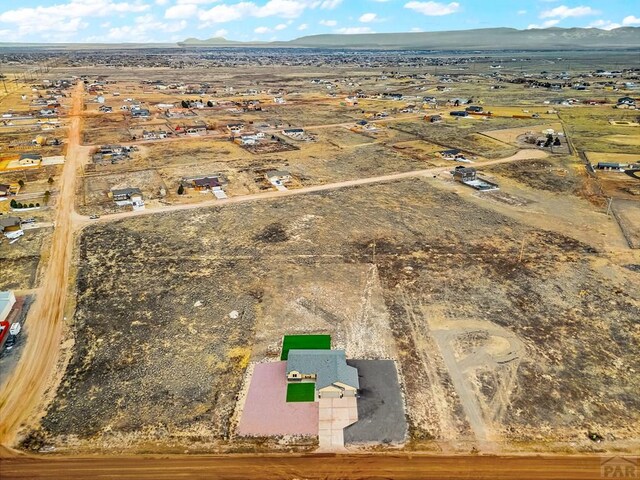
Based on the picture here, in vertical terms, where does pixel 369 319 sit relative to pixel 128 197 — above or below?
below

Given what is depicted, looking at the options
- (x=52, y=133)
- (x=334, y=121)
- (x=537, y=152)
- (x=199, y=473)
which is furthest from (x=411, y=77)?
(x=199, y=473)

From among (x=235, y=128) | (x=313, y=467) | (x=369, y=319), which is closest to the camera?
(x=313, y=467)

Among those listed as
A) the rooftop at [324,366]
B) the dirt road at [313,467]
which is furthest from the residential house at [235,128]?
the dirt road at [313,467]

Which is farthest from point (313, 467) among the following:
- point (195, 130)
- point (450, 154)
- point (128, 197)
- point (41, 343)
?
point (195, 130)

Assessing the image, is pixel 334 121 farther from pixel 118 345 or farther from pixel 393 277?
pixel 118 345

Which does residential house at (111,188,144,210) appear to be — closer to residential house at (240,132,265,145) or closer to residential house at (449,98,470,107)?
residential house at (240,132,265,145)

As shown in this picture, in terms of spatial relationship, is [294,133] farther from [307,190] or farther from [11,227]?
[11,227]
